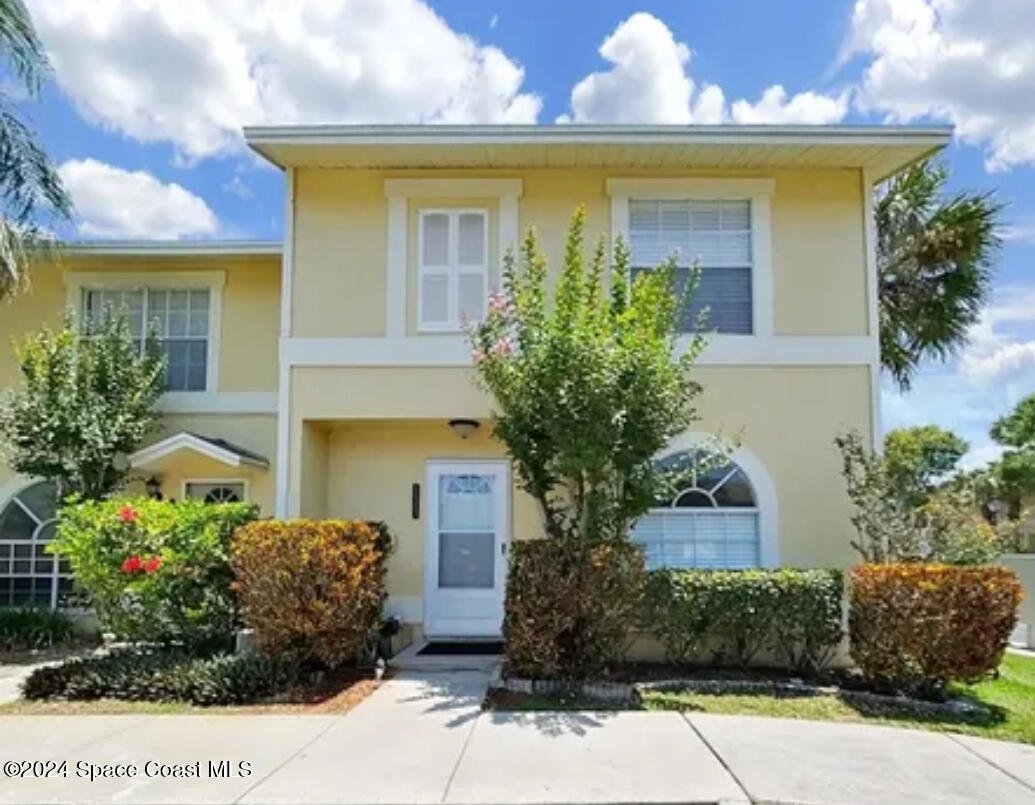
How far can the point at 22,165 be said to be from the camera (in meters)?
12.5

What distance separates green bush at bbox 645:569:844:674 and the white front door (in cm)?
289

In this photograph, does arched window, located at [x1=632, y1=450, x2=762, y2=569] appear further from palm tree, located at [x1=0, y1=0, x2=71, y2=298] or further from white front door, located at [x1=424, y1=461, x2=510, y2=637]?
palm tree, located at [x1=0, y1=0, x2=71, y2=298]

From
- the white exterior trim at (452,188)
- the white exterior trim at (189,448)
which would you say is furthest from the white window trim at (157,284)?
the white exterior trim at (452,188)

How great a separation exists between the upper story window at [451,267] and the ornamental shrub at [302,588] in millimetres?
3325

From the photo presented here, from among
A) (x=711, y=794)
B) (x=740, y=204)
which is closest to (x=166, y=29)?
(x=740, y=204)

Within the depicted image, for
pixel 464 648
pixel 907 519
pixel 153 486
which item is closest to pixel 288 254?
pixel 153 486

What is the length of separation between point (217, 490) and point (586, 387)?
7.16 m

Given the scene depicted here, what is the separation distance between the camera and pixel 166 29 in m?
12.2

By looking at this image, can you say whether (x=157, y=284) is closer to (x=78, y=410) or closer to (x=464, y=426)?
(x=78, y=410)

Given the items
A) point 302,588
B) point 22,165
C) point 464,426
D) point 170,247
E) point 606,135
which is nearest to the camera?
point 302,588

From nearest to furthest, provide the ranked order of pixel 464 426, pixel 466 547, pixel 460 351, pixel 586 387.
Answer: pixel 586 387 → pixel 460 351 → pixel 464 426 → pixel 466 547

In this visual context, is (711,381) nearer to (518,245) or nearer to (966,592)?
(518,245)

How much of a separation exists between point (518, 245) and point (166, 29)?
19.6ft

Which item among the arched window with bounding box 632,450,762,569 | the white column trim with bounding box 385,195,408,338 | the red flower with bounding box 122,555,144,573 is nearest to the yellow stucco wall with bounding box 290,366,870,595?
the arched window with bounding box 632,450,762,569
